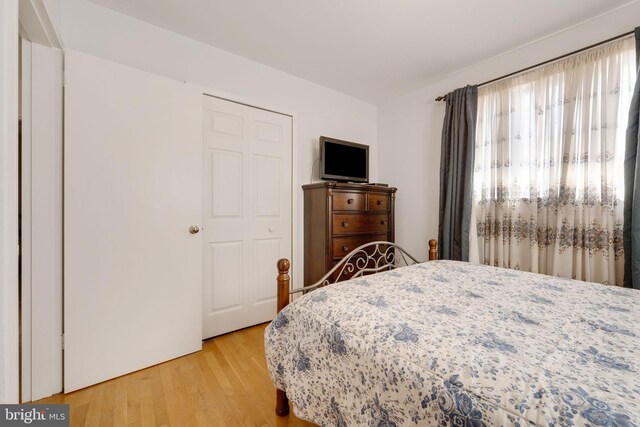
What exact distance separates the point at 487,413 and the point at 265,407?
4.23 ft

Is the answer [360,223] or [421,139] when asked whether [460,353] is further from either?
[421,139]

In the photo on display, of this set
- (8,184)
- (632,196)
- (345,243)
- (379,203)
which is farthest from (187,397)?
(632,196)

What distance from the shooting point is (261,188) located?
8.48ft

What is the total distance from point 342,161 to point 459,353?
97.2 inches

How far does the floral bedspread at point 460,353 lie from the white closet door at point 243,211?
4.18 ft

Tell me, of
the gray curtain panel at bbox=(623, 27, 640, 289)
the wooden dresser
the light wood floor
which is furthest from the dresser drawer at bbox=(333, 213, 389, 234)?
the gray curtain panel at bbox=(623, 27, 640, 289)

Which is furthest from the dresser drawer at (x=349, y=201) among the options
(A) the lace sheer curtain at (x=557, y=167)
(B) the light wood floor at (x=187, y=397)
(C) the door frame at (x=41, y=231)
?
(C) the door frame at (x=41, y=231)

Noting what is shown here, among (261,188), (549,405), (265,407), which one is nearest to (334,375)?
(549,405)

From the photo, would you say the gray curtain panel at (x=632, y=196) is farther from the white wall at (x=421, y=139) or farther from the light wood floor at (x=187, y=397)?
the light wood floor at (x=187, y=397)

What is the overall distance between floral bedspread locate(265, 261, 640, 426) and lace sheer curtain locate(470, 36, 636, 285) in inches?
31.5

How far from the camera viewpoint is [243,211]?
2.48m

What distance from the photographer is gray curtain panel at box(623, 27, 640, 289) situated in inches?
66.4

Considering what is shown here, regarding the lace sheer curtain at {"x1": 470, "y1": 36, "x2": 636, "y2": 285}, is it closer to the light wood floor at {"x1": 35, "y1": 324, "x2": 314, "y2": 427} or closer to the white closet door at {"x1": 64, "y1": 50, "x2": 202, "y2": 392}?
the light wood floor at {"x1": 35, "y1": 324, "x2": 314, "y2": 427}

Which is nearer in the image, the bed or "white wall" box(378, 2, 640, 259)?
the bed
